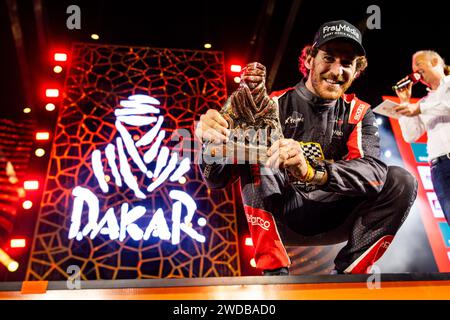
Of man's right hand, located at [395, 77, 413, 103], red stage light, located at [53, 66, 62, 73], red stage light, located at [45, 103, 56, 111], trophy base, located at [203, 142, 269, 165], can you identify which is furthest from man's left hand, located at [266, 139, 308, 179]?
red stage light, located at [53, 66, 62, 73]

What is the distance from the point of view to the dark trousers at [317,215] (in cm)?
156

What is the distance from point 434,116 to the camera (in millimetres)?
2314

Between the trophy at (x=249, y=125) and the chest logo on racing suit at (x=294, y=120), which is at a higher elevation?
the chest logo on racing suit at (x=294, y=120)

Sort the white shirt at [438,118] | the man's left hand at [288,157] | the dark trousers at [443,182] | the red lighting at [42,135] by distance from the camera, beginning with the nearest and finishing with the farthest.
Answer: the man's left hand at [288,157]
the dark trousers at [443,182]
the white shirt at [438,118]
the red lighting at [42,135]

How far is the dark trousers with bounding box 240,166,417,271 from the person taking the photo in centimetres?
156

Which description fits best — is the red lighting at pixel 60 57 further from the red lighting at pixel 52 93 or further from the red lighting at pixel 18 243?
the red lighting at pixel 18 243

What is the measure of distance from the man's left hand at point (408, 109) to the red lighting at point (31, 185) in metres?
2.45

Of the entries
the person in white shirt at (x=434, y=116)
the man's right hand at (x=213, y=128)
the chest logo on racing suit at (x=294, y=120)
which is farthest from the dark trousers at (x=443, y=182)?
the man's right hand at (x=213, y=128)

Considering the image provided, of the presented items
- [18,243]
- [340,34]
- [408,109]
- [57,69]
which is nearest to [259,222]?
[340,34]

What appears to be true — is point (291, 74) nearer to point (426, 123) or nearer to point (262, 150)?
point (426, 123)

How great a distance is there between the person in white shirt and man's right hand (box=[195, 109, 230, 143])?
1.24m

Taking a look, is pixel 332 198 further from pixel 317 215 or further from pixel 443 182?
pixel 443 182

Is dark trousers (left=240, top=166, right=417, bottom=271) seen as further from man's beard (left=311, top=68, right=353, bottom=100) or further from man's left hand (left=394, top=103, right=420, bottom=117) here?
man's left hand (left=394, top=103, right=420, bottom=117)

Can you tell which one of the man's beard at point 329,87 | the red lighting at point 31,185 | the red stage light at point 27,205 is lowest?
the man's beard at point 329,87
